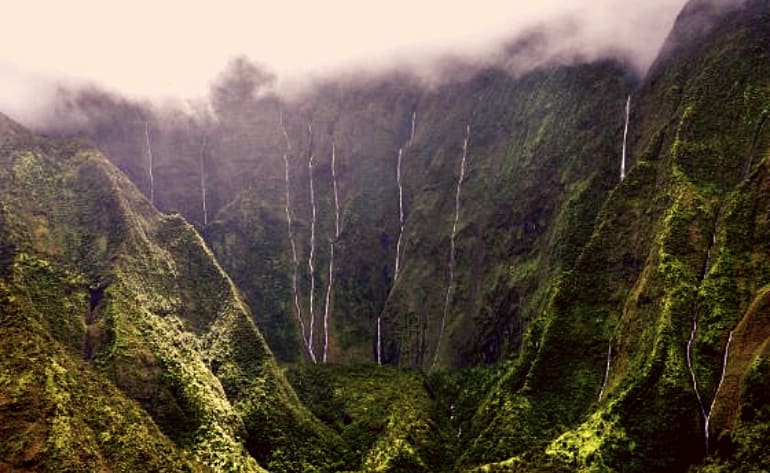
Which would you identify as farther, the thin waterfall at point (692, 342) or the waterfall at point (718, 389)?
the thin waterfall at point (692, 342)

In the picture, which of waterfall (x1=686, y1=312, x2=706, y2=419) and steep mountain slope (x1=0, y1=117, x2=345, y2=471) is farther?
waterfall (x1=686, y1=312, x2=706, y2=419)

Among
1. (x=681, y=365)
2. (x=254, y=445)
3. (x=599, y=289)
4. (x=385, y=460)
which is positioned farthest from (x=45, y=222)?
(x=681, y=365)

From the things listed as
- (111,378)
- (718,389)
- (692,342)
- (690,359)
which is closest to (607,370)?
(692,342)

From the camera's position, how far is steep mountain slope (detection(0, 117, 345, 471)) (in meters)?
124

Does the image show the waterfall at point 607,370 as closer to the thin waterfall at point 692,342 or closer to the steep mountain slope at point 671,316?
the steep mountain slope at point 671,316

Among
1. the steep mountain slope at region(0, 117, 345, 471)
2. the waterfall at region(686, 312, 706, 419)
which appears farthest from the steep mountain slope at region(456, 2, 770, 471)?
the steep mountain slope at region(0, 117, 345, 471)

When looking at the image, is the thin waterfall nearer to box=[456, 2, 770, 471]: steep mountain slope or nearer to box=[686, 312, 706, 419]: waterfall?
box=[686, 312, 706, 419]: waterfall

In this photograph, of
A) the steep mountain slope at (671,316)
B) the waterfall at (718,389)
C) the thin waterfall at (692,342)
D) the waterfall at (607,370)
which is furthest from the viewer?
the waterfall at (607,370)

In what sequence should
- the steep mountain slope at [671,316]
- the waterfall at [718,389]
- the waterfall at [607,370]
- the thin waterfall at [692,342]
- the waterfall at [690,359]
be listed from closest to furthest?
the waterfall at [718,389] → the thin waterfall at [692,342] → the steep mountain slope at [671,316] → the waterfall at [690,359] → the waterfall at [607,370]

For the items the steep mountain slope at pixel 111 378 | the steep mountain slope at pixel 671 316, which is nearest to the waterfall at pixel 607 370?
the steep mountain slope at pixel 671 316

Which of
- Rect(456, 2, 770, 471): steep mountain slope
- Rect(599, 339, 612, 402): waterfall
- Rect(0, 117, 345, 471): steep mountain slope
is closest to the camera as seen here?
Rect(0, 117, 345, 471): steep mountain slope

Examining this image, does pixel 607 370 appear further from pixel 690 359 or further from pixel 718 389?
pixel 718 389

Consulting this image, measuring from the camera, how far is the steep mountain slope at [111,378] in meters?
124

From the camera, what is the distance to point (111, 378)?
15675cm
